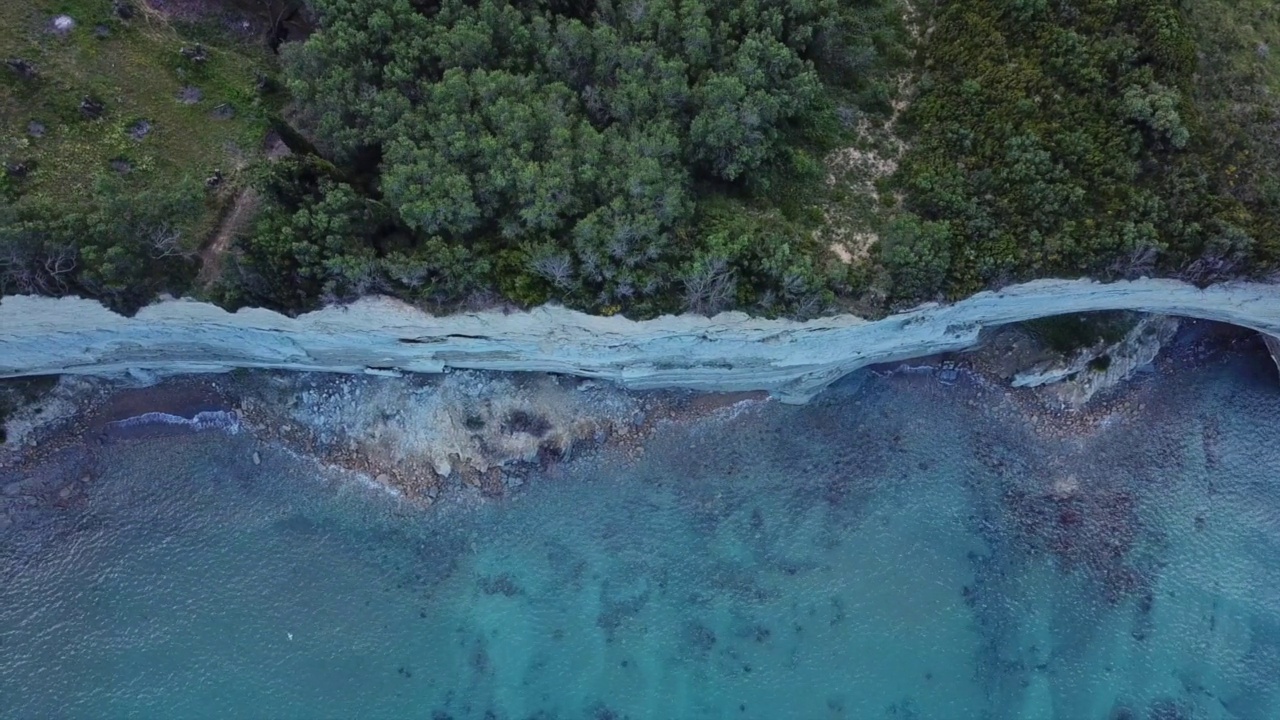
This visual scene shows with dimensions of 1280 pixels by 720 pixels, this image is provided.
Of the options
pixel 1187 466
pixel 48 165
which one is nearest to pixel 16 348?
pixel 48 165

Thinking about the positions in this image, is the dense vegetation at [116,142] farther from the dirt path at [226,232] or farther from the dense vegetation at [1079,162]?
the dense vegetation at [1079,162]

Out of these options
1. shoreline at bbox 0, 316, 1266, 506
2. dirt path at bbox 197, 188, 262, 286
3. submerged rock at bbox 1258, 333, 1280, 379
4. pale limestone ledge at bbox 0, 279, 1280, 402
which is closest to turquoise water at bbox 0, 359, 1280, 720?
submerged rock at bbox 1258, 333, 1280, 379

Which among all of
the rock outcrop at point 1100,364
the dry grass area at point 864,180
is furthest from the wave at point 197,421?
the rock outcrop at point 1100,364

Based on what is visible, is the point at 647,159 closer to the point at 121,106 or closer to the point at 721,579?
the point at 721,579

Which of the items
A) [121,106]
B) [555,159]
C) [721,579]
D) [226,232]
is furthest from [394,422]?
[121,106]

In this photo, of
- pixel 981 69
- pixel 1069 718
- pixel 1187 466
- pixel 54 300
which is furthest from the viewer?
pixel 1187 466

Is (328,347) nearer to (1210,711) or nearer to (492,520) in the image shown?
(492,520)
